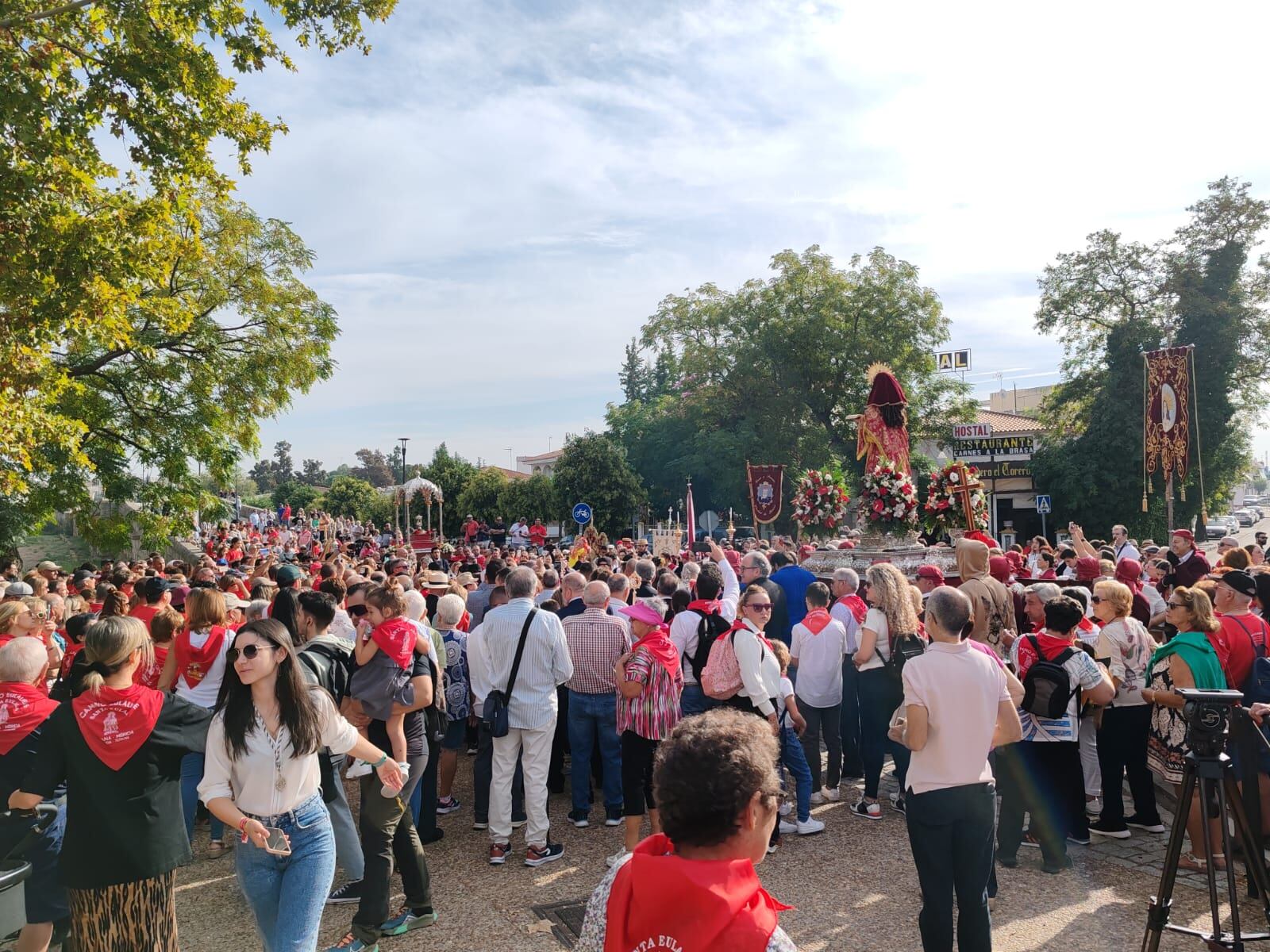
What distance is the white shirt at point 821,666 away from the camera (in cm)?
663

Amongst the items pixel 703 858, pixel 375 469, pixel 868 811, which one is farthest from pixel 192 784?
pixel 375 469

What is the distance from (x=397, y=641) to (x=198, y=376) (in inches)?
562

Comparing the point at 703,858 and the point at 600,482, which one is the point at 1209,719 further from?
the point at 600,482

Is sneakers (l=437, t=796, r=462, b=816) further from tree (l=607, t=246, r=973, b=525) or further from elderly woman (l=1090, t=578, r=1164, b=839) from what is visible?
tree (l=607, t=246, r=973, b=525)

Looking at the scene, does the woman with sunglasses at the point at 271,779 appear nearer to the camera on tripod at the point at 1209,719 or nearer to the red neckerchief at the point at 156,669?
the red neckerchief at the point at 156,669

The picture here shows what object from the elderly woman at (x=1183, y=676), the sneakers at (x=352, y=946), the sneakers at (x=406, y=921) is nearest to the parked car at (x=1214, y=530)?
the elderly woman at (x=1183, y=676)

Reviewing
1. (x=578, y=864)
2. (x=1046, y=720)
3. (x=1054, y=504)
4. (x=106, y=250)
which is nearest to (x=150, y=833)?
(x=578, y=864)

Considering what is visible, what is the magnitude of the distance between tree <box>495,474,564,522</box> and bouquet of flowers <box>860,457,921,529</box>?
3093 cm

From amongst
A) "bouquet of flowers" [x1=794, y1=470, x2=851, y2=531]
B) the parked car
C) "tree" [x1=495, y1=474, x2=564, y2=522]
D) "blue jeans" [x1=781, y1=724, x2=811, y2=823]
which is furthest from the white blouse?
the parked car

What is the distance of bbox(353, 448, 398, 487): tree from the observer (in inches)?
4496

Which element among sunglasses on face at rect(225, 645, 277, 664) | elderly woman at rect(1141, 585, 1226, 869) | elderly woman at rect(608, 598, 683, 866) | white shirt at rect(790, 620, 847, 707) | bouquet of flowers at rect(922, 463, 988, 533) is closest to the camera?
sunglasses on face at rect(225, 645, 277, 664)

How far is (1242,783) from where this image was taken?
4.99m

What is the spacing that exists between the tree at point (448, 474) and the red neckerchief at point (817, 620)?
4320 cm

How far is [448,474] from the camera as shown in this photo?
165 ft
